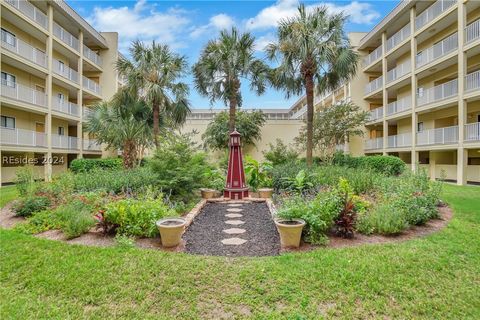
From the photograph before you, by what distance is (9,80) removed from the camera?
17.1m

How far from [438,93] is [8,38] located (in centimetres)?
2586

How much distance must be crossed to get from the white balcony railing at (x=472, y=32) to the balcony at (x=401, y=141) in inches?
268

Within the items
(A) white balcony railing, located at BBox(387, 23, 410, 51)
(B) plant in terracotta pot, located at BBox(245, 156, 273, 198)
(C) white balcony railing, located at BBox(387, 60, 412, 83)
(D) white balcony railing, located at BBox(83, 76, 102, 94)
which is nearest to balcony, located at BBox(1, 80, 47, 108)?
(D) white balcony railing, located at BBox(83, 76, 102, 94)

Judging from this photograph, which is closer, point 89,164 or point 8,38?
point 8,38

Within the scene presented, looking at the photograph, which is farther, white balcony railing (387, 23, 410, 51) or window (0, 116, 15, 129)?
white balcony railing (387, 23, 410, 51)

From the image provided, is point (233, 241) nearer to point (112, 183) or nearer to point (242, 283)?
point (242, 283)

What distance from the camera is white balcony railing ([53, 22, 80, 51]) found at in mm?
20406

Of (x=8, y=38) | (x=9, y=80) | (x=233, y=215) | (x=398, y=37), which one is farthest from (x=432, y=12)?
(x=9, y=80)

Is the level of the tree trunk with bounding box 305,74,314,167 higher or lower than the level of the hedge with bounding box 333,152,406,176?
higher

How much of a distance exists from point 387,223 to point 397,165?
1265 centimetres

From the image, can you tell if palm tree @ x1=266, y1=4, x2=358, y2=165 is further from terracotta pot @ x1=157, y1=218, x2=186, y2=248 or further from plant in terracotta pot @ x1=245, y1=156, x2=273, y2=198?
terracotta pot @ x1=157, y1=218, x2=186, y2=248

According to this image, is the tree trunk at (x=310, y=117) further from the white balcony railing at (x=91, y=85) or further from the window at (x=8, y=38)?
the white balcony railing at (x=91, y=85)

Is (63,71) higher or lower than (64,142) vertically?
higher

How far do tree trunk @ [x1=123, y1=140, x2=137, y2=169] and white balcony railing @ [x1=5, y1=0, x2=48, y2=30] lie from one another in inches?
437
